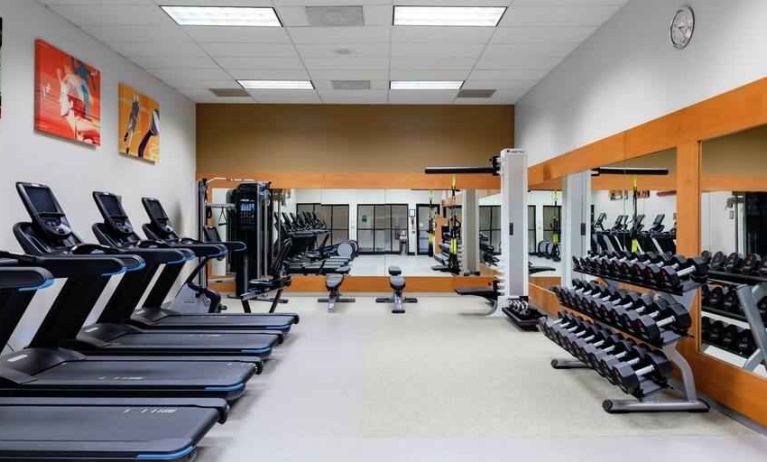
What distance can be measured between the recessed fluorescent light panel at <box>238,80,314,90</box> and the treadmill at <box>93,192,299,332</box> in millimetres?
3255

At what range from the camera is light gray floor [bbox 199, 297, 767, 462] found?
9.85ft

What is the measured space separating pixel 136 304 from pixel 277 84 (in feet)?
13.4

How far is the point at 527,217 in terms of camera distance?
281 inches

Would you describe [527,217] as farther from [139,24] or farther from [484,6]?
[139,24]

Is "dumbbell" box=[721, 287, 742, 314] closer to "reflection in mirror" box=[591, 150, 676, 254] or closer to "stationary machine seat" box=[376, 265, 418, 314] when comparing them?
"reflection in mirror" box=[591, 150, 676, 254]

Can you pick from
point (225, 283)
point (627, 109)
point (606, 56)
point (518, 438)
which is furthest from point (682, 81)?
point (225, 283)

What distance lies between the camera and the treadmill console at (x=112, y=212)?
493 centimetres

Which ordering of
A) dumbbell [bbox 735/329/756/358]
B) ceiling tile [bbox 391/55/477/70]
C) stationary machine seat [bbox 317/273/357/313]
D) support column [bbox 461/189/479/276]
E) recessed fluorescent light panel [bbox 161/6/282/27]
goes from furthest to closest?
support column [bbox 461/189/479/276] → stationary machine seat [bbox 317/273/357/313] → ceiling tile [bbox 391/55/477/70] → recessed fluorescent light panel [bbox 161/6/282/27] → dumbbell [bbox 735/329/756/358]

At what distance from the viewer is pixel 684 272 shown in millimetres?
3490

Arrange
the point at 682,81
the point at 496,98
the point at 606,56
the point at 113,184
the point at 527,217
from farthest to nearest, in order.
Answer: the point at 496,98, the point at 527,217, the point at 113,184, the point at 606,56, the point at 682,81

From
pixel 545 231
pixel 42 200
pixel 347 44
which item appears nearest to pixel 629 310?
pixel 545 231

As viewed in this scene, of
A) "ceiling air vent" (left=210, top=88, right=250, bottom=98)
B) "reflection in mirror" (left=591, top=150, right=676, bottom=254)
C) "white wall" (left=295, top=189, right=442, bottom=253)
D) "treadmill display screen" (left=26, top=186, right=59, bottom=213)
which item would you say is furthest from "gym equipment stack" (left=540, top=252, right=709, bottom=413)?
"ceiling air vent" (left=210, top=88, right=250, bottom=98)

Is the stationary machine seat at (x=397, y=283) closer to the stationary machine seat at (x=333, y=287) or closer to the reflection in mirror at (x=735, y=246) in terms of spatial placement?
the stationary machine seat at (x=333, y=287)

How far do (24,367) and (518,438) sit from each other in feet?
10.9
